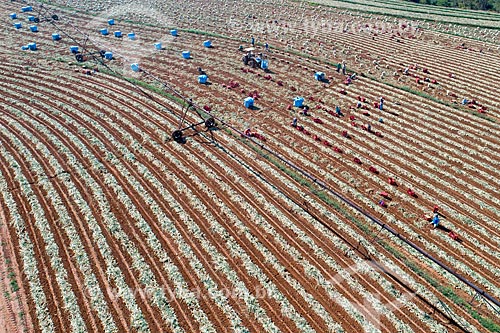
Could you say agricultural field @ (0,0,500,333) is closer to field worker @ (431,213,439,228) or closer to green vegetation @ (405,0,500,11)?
field worker @ (431,213,439,228)

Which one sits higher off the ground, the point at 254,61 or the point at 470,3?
the point at 470,3

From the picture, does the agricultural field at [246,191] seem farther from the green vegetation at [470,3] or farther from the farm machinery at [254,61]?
the green vegetation at [470,3]

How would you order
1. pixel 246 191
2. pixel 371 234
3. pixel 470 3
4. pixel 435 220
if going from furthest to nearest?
pixel 470 3 < pixel 246 191 < pixel 435 220 < pixel 371 234

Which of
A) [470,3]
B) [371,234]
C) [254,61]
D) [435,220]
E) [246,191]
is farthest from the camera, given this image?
[470,3]

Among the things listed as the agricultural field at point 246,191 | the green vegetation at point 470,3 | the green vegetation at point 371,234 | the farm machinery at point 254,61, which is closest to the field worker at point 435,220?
the agricultural field at point 246,191

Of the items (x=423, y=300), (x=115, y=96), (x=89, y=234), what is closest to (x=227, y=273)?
(x=89, y=234)

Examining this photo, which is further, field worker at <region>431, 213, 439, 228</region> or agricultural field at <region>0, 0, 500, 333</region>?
field worker at <region>431, 213, 439, 228</region>

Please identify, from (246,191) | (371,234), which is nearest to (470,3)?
(371,234)

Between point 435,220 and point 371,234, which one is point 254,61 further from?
point 435,220

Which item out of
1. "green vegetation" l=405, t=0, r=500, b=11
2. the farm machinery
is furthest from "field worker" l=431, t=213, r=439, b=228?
"green vegetation" l=405, t=0, r=500, b=11
